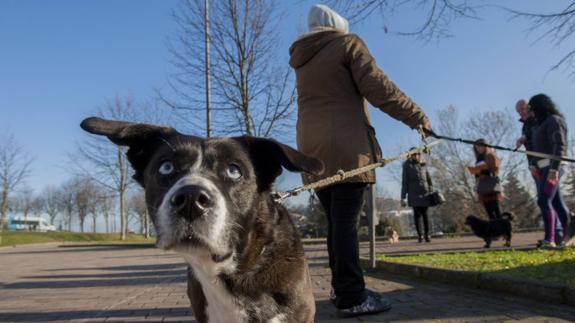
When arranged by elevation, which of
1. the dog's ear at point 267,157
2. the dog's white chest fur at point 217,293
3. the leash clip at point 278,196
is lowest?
the dog's white chest fur at point 217,293

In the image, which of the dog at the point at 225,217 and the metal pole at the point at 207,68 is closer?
the dog at the point at 225,217

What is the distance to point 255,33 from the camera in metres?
15.3

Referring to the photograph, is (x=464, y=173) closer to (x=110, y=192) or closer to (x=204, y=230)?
(x=110, y=192)

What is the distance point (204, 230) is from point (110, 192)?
109 feet

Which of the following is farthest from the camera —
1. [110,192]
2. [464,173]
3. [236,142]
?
[464,173]

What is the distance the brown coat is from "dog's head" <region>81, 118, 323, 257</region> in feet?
3.85

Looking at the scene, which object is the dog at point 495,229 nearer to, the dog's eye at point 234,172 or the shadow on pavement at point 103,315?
the shadow on pavement at point 103,315

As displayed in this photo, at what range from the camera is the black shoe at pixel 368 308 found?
13.2 feet

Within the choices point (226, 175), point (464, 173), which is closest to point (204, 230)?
point (226, 175)

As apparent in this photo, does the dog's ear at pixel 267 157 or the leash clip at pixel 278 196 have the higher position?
the dog's ear at pixel 267 157

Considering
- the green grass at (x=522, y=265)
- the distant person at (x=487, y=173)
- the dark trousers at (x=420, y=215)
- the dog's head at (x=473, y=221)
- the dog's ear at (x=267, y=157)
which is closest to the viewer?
the dog's ear at (x=267, y=157)

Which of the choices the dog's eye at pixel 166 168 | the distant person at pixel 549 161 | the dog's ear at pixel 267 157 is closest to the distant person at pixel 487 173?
the distant person at pixel 549 161

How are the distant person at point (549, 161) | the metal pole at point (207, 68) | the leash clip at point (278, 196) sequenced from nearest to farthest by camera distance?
the leash clip at point (278, 196)
the distant person at point (549, 161)
the metal pole at point (207, 68)

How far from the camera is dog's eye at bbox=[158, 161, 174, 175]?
253 centimetres
